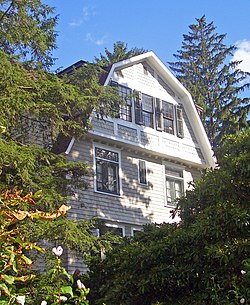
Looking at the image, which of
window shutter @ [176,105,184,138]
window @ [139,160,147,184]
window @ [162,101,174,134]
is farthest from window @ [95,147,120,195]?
window shutter @ [176,105,184,138]

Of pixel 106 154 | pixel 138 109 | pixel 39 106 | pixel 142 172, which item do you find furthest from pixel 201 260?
pixel 138 109

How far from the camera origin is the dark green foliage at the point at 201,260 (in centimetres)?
684

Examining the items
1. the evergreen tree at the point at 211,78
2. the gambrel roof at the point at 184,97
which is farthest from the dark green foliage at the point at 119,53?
the gambrel roof at the point at 184,97

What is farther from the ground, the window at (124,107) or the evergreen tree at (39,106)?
the window at (124,107)

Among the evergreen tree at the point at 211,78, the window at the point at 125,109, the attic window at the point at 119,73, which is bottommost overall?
the window at the point at 125,109

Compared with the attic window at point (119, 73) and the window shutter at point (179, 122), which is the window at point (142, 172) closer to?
the window shutter at point (179, 122)

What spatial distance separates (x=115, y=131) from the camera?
56.3ft

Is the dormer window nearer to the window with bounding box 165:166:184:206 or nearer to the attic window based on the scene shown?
the attic window

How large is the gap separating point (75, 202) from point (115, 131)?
9.71 ft

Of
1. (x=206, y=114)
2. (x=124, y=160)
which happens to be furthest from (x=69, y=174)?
(x=206, y=114)

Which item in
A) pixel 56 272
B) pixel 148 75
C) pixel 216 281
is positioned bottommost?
pixel 56 272

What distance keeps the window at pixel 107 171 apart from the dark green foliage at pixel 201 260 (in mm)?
8015

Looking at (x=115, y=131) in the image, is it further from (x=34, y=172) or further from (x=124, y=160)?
(x=34, y=172)

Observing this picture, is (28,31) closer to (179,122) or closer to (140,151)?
(140,151)
